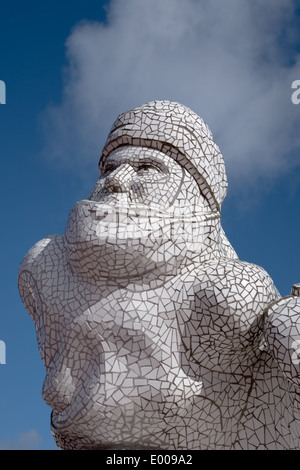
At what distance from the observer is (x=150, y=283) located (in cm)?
624

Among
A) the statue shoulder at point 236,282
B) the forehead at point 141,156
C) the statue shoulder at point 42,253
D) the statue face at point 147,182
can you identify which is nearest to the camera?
the statue shoulder at point 236,282

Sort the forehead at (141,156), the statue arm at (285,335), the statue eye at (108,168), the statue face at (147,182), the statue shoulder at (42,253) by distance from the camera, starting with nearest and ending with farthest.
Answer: the statue arm at (285,335) → the statue face at (147,182) → the forehead at (141,156) → the statue shoulder at (42,253) → the statue eye at (108,168)

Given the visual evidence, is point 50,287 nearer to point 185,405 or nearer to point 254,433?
point 185,405

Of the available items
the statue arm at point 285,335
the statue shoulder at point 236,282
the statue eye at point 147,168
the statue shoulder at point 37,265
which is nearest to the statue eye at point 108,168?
the statue eye at point 147,168

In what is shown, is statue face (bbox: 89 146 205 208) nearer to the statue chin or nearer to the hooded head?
the hooded head

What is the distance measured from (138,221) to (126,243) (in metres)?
0.27

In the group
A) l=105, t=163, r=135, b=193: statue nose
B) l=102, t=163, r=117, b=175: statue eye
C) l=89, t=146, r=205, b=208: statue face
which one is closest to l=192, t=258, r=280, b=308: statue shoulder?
l=89, t=146, r=205, b=208: statue face

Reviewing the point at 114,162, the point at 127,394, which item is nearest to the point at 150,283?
the point at 127,394

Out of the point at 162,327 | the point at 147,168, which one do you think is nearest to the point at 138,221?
the point at 147,168

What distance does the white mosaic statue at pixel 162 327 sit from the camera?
233 inches

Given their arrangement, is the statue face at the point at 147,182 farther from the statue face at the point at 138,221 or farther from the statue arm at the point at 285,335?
the statue arm at the point at 285,335

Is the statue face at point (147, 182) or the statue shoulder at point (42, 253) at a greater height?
the statue face at point (147, 182)

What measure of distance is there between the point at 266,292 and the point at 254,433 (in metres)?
1.44

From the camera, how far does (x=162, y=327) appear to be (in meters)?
6.06
